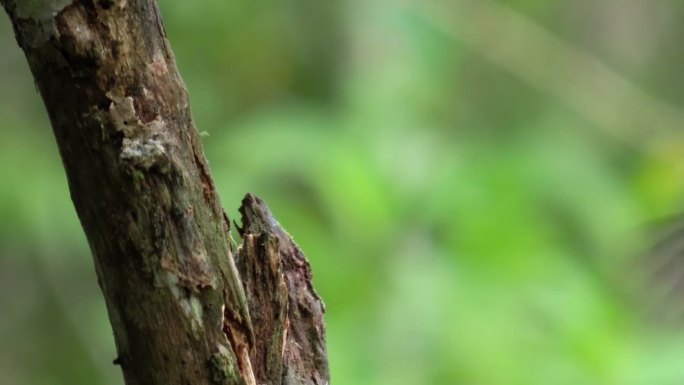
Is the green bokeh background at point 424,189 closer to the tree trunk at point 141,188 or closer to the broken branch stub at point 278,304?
the broken branch stub at point 278,304

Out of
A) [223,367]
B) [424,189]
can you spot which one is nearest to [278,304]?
[223,367]

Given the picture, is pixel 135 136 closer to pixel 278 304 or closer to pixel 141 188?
pixel 141 188

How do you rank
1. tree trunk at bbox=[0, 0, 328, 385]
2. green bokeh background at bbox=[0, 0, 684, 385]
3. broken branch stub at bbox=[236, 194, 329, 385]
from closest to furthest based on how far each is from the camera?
tree trunk at bbox=[0, 0, 328, 385], broken branch stub at bbox=[236, 194, 329, 385], green bokeh background at bbox=[0, 0, 684, 385]

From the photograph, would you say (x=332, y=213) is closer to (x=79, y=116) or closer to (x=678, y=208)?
(x=678, y=208)

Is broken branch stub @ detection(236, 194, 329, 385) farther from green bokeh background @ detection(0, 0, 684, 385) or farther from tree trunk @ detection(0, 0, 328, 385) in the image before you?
green bokeh background @ detection(0, 0, 684, 385)

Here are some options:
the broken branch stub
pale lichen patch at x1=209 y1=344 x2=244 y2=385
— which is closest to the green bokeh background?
the broken branch stub

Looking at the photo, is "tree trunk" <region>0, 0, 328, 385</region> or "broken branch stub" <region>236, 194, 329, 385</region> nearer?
"tree trunk" <region>0, 0, 328, 385</region>

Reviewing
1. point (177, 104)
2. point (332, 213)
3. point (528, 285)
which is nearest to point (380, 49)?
point (332, 213)
